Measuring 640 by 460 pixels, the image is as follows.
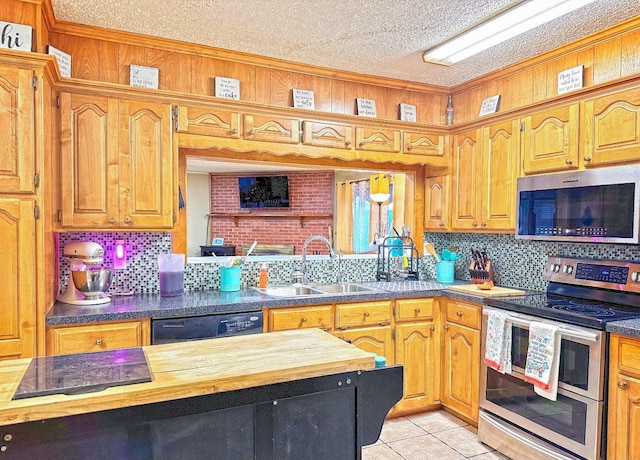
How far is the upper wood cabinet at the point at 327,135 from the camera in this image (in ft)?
10.4

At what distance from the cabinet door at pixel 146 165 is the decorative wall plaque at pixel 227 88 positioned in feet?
1.31

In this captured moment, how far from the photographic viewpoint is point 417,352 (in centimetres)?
324

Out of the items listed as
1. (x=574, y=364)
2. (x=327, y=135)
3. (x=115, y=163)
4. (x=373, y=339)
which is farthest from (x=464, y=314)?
(x=115, y=163)

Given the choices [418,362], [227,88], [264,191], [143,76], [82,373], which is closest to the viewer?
[82,373]

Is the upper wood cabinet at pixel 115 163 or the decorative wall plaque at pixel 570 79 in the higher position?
the decorative wall plaque at pixel 570 79

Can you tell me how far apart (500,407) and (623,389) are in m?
0.77

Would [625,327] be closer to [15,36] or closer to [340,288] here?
[340,288]

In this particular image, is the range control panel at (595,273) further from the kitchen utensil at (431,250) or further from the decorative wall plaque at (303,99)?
the decorative wall plaque at (303,99)

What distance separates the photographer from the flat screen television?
24.5 feet

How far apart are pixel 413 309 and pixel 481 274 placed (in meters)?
0.69

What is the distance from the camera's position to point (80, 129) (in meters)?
2.58

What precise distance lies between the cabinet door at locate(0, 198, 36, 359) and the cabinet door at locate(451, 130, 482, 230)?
2791 millimetres

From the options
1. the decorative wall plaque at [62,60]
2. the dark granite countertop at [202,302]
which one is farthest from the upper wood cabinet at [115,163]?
the dark granite countertop at [202,302]

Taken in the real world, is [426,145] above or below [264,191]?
above
